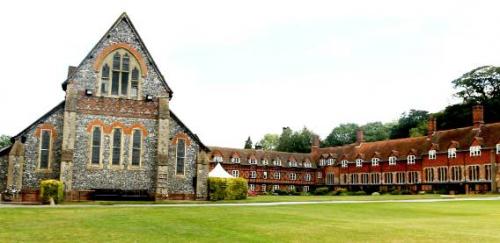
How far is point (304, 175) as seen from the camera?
102938 mm

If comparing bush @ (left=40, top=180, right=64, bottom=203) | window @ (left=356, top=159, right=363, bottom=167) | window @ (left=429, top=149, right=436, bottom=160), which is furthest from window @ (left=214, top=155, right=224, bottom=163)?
bush @ (left=40, top=180, right=64, bottom=203)

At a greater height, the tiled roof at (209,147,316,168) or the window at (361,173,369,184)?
the tiled roof at (209,147,316,168)

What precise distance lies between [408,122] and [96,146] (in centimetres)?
9096

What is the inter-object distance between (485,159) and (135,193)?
48.4 m

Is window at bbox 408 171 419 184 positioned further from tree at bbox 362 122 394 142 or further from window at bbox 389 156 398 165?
tree at bbox 362 122 394 142

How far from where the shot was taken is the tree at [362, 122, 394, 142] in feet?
438

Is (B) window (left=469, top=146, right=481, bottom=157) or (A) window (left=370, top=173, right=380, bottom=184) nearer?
(B) window (left=469, top=146, right=481, bottom=157)

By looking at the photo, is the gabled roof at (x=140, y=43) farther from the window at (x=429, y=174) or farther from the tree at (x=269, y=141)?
the tree at (x=269, y=141)

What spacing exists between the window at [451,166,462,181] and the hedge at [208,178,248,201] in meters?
40.8

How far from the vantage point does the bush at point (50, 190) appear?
35.8 meters

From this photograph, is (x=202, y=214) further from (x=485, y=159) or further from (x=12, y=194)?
(x=485, y=159)

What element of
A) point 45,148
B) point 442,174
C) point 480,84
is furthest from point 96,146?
point 480,84

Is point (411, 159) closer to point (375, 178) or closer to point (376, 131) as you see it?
point (375, 178)

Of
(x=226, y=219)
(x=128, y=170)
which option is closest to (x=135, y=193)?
(x=128, y=170)
